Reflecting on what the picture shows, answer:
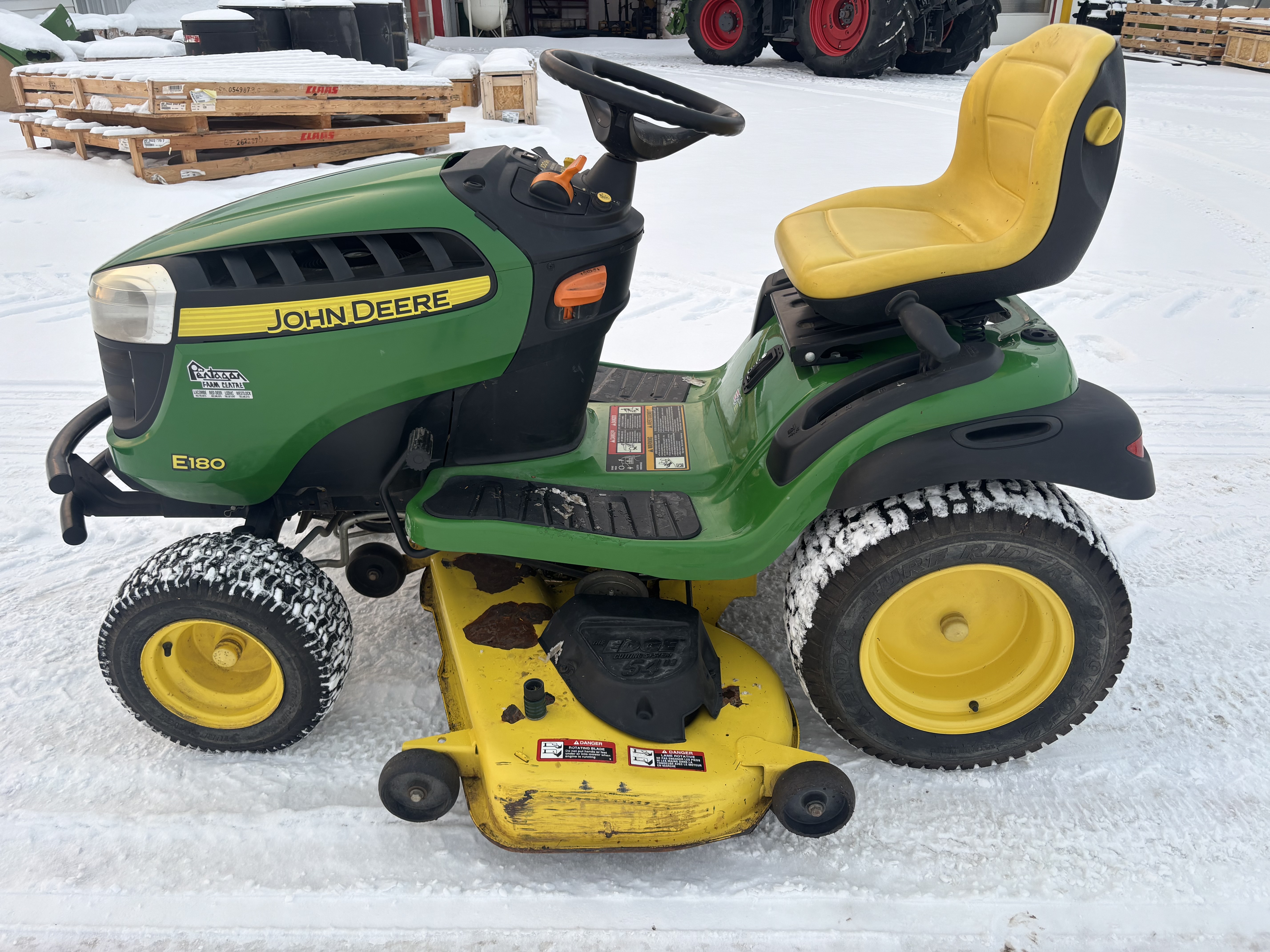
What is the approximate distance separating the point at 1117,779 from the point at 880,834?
0.55 metres

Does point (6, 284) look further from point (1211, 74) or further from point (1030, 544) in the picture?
point (1211, 74)

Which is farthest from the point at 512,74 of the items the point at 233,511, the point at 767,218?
the point at 233,511

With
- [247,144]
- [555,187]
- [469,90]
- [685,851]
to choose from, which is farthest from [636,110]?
[469,90]

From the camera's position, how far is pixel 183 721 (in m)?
1.97

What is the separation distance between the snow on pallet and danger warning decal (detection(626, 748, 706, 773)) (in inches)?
222

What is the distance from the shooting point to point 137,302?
1.81 m

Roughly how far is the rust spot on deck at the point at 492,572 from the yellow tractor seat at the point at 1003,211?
0.91m

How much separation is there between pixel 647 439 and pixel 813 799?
0.95 metres

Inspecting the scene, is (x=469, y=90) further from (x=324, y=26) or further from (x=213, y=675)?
(x=213, y=675)

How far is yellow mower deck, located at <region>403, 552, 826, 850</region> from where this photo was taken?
5.51ft

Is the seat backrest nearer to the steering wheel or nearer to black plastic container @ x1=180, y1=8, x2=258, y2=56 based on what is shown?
the steering wheel

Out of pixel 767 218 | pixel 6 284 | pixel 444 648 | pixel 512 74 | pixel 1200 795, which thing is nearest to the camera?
pixel 1200 795

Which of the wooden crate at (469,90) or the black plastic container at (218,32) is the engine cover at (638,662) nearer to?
the wooden crate at (469,90)

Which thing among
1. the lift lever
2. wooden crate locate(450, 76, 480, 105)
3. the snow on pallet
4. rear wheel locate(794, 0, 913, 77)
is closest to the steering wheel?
the lift lever
